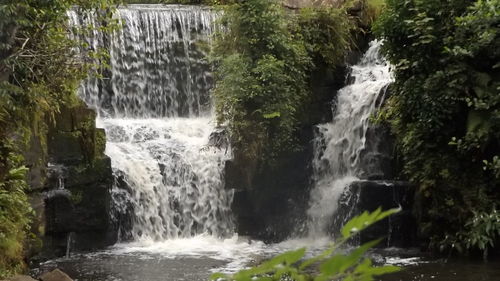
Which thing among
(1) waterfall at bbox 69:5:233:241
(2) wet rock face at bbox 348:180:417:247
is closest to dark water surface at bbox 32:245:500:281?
(2) wet rock face at bbox 348:180:417:247

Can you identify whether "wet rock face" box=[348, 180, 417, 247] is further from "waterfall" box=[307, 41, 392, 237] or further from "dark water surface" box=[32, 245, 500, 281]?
"waterfall" box=[307, 41, 392, 237]

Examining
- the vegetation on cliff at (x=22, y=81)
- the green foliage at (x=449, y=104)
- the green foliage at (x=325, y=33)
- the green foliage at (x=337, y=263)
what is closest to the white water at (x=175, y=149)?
the green foliage at (x=325, y=33)

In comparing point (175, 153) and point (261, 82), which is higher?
point (261, 82)

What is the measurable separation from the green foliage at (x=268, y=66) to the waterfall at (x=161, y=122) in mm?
1056

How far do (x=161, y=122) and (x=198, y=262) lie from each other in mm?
5399

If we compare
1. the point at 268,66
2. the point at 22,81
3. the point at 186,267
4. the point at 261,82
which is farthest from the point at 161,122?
the point at 22,81

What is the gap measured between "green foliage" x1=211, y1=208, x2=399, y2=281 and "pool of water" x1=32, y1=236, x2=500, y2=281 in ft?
24.1

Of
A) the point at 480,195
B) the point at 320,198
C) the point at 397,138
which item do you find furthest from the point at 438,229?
the point at 320,198

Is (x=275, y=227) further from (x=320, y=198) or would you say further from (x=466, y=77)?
(x=466, y=77)

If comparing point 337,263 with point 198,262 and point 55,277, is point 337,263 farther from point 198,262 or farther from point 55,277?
point 198,262

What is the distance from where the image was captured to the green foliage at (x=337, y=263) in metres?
1.08

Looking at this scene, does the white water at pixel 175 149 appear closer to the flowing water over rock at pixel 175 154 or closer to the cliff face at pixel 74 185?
the flowing water over rock at pixel 175 154

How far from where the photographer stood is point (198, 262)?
10.3m

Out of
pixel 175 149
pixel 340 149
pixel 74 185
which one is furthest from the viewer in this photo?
pixel 175 149
